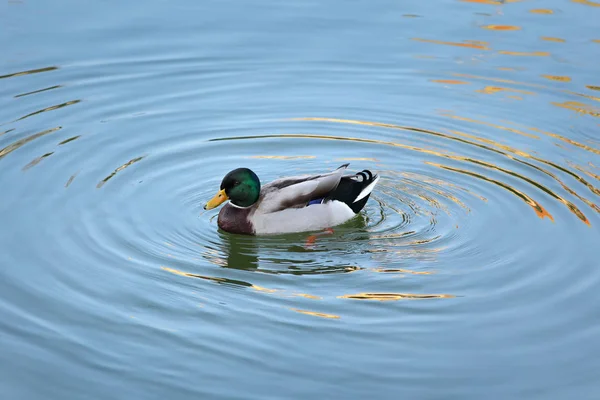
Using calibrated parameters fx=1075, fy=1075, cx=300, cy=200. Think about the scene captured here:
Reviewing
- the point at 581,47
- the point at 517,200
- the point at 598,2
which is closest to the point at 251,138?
the point at 517,200

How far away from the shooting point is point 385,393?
24.5 ft

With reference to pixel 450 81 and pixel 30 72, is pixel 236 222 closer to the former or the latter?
pixel 450 81

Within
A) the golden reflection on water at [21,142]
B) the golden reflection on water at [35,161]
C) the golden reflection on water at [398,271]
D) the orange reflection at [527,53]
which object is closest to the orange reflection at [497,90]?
the orange reflection at [527,53]

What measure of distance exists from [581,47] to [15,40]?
760 cm

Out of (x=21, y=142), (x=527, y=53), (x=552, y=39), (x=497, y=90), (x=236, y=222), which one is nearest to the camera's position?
(x=236, y=222)

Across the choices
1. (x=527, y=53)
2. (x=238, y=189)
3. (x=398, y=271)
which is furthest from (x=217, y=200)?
(x=527, y=53)

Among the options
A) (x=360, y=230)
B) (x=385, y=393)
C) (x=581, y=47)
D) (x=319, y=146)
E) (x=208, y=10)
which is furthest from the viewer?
(x=208, y=10)

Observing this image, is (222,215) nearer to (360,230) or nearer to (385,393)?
(360,230)

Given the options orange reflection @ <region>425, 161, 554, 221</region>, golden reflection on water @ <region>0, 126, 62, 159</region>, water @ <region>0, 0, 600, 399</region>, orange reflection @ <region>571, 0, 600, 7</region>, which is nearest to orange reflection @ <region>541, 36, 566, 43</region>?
water @ <region>0, 0, 600, 399</region>

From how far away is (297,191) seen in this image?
10.4 meters

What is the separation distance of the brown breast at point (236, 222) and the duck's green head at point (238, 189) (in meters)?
0.12

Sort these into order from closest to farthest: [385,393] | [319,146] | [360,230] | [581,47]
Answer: [385,393]
[360,230]
[319,146]
[581,47]

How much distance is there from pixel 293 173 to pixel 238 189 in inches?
45.9

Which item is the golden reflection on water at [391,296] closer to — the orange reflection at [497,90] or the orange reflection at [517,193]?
the orange reflection at [517,193]
